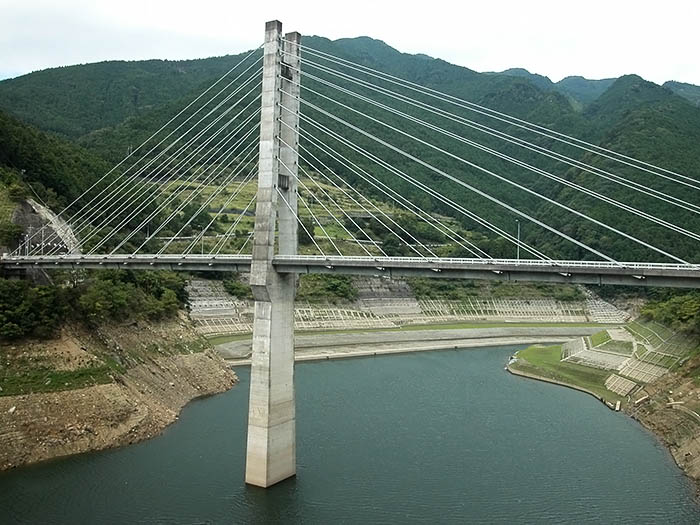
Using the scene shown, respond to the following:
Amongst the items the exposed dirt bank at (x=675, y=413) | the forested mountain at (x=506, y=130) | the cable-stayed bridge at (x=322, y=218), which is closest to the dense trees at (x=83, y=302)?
the cable-stayed bridge at (x=322, y=218)

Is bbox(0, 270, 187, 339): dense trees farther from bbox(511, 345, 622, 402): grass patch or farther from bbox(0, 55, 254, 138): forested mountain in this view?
bbox(0, 55, 254, 138): forested mountain

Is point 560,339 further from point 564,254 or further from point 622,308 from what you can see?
point 564,254

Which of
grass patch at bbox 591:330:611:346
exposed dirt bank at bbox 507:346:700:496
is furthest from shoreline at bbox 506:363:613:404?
grass patch at bbox 591:330:611:346

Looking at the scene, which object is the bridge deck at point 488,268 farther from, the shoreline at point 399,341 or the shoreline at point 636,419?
the shoreline at point 399,341

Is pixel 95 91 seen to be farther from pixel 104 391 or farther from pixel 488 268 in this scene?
pixel 488 268

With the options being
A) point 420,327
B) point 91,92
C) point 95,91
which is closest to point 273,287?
point 420,327

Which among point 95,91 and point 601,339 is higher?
point 95,91
